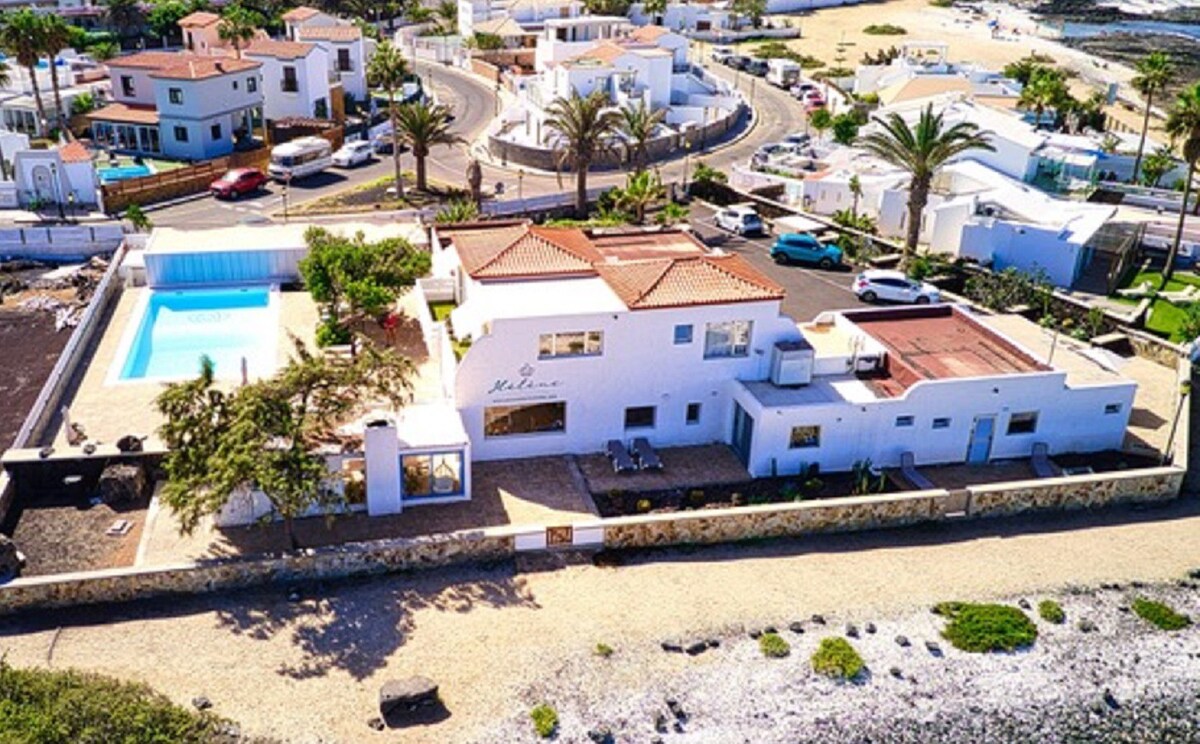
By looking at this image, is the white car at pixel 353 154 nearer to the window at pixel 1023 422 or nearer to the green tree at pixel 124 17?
the window at pixel 1023 422

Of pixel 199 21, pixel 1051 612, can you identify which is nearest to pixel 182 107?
pixel 199 21

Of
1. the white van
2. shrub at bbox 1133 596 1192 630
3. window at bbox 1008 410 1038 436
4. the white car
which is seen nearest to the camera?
shrub at bbox 1133 596 1192 630

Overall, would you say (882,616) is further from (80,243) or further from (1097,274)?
(80,243)

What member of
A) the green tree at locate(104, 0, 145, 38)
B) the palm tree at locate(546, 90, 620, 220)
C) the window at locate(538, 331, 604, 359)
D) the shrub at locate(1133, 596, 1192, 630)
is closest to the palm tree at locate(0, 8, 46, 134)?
the palm tree at locate(546, 90, 620, 220)

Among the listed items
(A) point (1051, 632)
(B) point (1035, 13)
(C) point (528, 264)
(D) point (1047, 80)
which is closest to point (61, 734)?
(C) point (528, 264)

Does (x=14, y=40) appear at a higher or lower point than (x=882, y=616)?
higher

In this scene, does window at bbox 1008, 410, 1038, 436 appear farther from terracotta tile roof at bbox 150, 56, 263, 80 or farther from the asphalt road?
A: terracotta tile roof at bbox 150, 56, 263, 80
